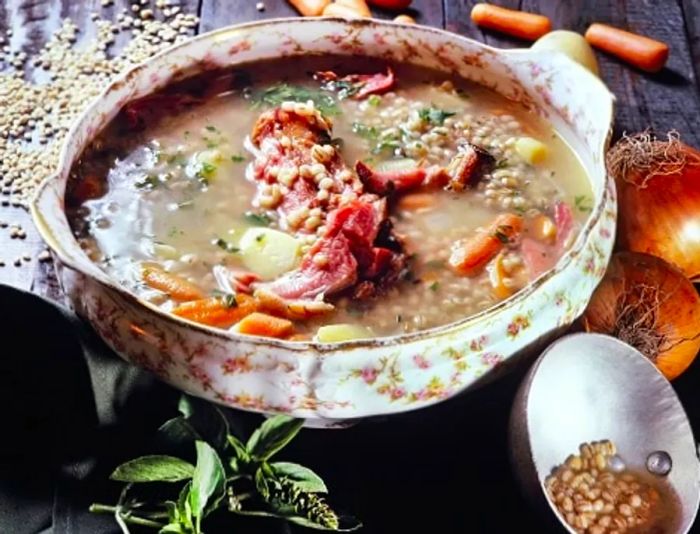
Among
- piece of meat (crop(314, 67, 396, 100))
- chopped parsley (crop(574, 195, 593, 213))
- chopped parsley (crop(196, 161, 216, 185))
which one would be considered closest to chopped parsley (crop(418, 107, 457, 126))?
piece of meat (crop(314, 67, 396, 100))

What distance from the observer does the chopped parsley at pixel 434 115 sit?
7.85 ft

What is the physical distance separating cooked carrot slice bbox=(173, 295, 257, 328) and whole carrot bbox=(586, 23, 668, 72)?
1415 millimetres

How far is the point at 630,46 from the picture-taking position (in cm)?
291

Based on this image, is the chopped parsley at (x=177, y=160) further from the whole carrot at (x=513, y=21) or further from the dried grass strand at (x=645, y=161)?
the whole carrot at (x=513, y=21)

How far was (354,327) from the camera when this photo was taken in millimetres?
1949

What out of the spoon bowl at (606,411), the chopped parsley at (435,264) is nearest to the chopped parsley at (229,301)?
the chopped parsley at (435,264)

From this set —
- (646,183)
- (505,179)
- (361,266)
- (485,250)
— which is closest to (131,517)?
(361,266)

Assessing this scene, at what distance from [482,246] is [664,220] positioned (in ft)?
1.35

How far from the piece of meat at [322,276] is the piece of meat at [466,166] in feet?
1.08

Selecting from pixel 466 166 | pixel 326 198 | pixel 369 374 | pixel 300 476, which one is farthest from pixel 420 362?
pixel 466 166

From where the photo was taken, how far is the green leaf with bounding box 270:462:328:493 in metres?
1.78

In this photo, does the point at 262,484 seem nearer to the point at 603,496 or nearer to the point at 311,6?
the point at 603,496

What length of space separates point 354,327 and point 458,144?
0.57 meters

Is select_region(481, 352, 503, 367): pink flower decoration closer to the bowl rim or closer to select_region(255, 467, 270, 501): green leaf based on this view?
the bowl rim
